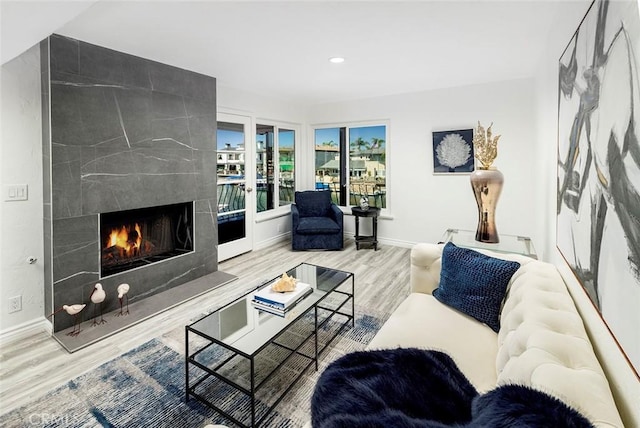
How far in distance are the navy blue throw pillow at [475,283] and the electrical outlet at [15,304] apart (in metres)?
3.18

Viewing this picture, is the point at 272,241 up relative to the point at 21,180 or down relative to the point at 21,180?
down

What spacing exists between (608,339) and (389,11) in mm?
2240

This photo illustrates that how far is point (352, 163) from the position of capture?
541 cm

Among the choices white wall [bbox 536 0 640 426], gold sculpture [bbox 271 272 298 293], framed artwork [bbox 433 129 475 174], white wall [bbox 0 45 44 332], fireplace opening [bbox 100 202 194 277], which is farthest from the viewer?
framed artwork [bbox 433 129 475 174]

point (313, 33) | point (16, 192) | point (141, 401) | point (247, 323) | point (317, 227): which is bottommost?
point (141, 401)

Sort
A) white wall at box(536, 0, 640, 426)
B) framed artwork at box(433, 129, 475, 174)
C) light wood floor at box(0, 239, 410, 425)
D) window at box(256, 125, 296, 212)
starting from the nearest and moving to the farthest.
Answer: white wall at box(536, 0, 640, 426)
light wood floor at box(0, 239, 410, 425)
framed artwork at box(433, 129, 475, 174)
window at box(256, 125, 296, 212)

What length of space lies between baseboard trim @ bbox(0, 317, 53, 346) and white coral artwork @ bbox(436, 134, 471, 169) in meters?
4.71

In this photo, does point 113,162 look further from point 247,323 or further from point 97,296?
point 247,323

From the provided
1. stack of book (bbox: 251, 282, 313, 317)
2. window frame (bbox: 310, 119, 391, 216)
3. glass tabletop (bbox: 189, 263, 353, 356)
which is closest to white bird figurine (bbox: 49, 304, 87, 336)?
glass tabletop (bbox: 189, 263, 353, 356)

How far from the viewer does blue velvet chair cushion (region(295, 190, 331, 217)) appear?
17.0 feet

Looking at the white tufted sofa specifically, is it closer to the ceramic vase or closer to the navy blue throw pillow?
the navy blue throw pillow

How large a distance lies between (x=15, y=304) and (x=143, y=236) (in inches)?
43.2

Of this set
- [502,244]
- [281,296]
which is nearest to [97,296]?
[281,296]

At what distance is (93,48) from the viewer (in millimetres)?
2619
